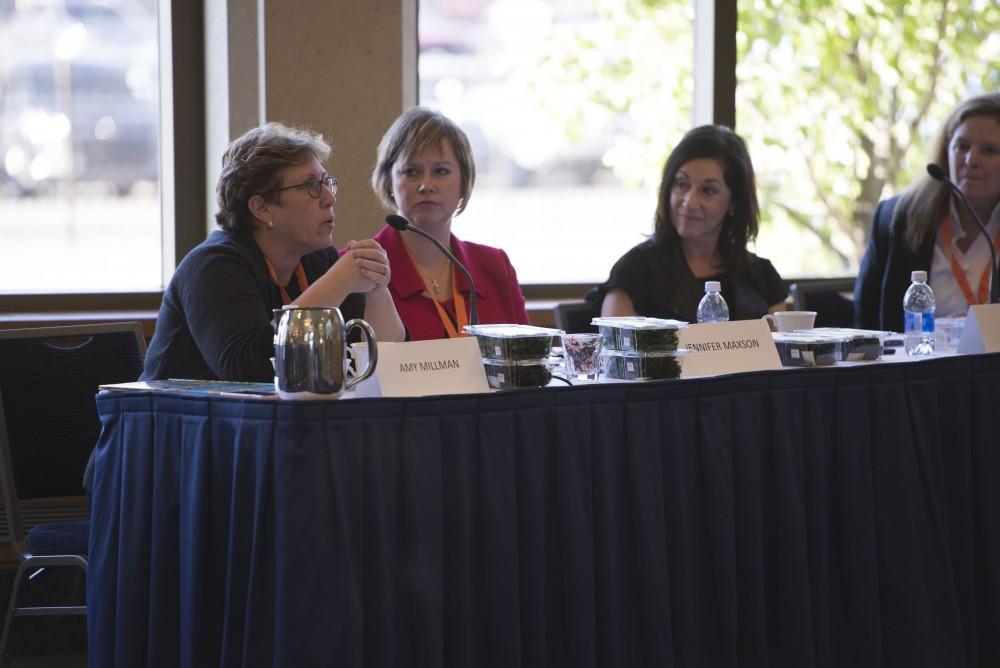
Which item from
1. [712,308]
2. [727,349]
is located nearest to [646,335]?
[727,349]

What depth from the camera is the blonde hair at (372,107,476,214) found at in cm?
274

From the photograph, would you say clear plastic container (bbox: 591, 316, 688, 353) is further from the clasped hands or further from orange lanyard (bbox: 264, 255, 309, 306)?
orange lanyard (bbox: 264, 255, 309, 306)

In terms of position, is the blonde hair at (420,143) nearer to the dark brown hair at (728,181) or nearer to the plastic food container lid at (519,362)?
the dark brown hair at (728,181)

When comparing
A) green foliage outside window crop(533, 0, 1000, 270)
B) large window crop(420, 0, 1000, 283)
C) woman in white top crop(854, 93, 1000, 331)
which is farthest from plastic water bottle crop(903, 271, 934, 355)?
green foliage outside window crop(533, 0, 1000, 270)

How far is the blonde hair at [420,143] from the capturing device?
9.00ft

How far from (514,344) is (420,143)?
1.01m

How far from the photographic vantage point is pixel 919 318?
2.65 metres

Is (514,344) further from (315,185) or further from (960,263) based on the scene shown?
(960,263)

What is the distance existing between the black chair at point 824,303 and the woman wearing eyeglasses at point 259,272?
1420 millimetres

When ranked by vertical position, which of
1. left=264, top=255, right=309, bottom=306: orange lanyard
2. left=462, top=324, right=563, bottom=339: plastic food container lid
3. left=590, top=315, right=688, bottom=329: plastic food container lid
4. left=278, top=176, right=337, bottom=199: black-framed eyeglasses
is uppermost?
left=278, top=176, right=337, bottom=199: black-framed eyeglasses

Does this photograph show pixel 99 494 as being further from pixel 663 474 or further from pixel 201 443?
pixel 663 474

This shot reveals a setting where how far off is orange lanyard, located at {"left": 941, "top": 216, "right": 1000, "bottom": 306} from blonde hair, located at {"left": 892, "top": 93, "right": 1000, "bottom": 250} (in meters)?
0.04

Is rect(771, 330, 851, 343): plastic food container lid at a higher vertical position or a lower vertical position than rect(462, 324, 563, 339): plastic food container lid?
lower

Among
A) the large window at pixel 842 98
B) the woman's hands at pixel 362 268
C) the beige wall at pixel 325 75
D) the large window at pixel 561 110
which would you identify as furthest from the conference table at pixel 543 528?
the large window at pixel 842 98
